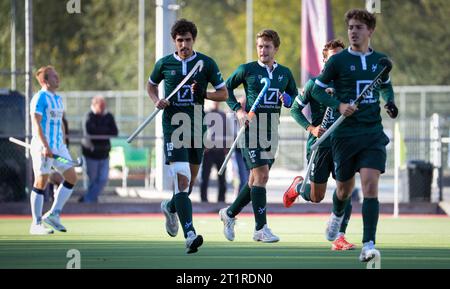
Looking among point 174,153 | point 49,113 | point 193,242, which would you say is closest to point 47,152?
point 49,113

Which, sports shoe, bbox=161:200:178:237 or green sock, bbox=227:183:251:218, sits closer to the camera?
sports shoe, bbox=161:200:178:237

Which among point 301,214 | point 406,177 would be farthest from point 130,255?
point 406,177

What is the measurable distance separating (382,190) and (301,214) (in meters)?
9.80

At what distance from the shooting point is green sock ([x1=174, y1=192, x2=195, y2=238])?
42.1ft

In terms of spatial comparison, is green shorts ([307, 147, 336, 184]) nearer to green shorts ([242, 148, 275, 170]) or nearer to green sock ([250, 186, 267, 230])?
green shorts ([242, 148, 275, 170])

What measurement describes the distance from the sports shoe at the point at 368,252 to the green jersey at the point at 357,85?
1.01 metres

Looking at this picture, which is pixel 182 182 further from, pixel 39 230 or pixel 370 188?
pixel 39 230

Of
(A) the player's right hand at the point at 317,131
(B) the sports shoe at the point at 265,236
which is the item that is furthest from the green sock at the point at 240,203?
(A) the player's right hand at the point at 317,131

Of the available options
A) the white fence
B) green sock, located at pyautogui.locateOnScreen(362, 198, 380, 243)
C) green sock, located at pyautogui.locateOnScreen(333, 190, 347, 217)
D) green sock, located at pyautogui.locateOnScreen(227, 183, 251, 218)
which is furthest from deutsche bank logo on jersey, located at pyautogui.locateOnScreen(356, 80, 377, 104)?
the white fence

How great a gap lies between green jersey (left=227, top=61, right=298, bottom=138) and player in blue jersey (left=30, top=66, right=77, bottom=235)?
8.60 feet

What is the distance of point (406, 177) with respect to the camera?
77.4 feet

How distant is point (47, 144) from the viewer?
52.4ft

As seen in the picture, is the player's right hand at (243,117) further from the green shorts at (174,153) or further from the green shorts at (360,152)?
the green shorts at (360,152)
